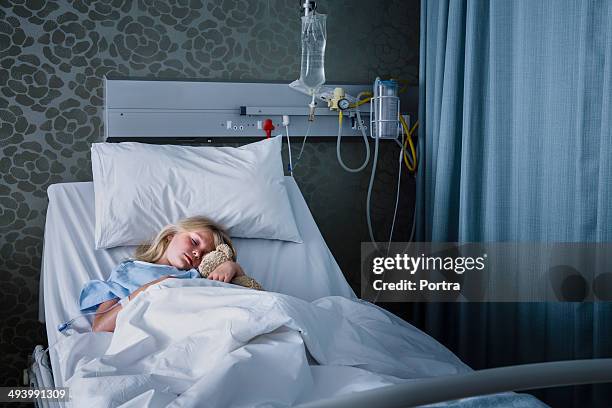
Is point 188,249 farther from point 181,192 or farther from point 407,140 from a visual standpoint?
point 407,140

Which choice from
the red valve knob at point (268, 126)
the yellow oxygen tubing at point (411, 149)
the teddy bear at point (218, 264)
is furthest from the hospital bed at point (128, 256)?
the yellow oxygen tubing at point (411, 149)

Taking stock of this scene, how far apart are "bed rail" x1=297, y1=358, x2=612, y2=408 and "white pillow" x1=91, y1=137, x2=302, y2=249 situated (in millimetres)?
1489

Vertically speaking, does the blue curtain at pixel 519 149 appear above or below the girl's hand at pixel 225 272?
above

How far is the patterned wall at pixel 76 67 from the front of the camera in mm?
2512

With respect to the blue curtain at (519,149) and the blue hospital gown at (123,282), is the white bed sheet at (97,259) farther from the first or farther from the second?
the blue curtain at (519,149)

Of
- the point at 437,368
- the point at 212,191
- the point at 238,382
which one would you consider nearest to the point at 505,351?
the point at 437,368

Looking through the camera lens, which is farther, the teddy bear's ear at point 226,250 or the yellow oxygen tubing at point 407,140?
the yellow oxygen tubing at point 407,140

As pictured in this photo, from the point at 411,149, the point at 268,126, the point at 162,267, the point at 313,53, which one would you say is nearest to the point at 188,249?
the point at 162,267

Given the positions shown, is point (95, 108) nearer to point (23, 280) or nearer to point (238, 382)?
point (23, 280)

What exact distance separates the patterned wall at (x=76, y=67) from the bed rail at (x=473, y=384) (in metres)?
1.97

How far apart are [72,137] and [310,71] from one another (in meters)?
0.93

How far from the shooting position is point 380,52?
3.01 meters

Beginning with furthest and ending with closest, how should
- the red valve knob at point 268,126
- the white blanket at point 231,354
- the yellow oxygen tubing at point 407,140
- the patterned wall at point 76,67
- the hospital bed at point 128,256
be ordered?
the yellow oxygen tubing at point 407,140
the red valve knob at point 268,126
the patterned wall at point 76,67
the hospital bed at point 128,256
the white blanket at point 231,354

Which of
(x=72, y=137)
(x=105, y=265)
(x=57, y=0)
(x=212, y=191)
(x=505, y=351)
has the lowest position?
(x=505, y=351)
